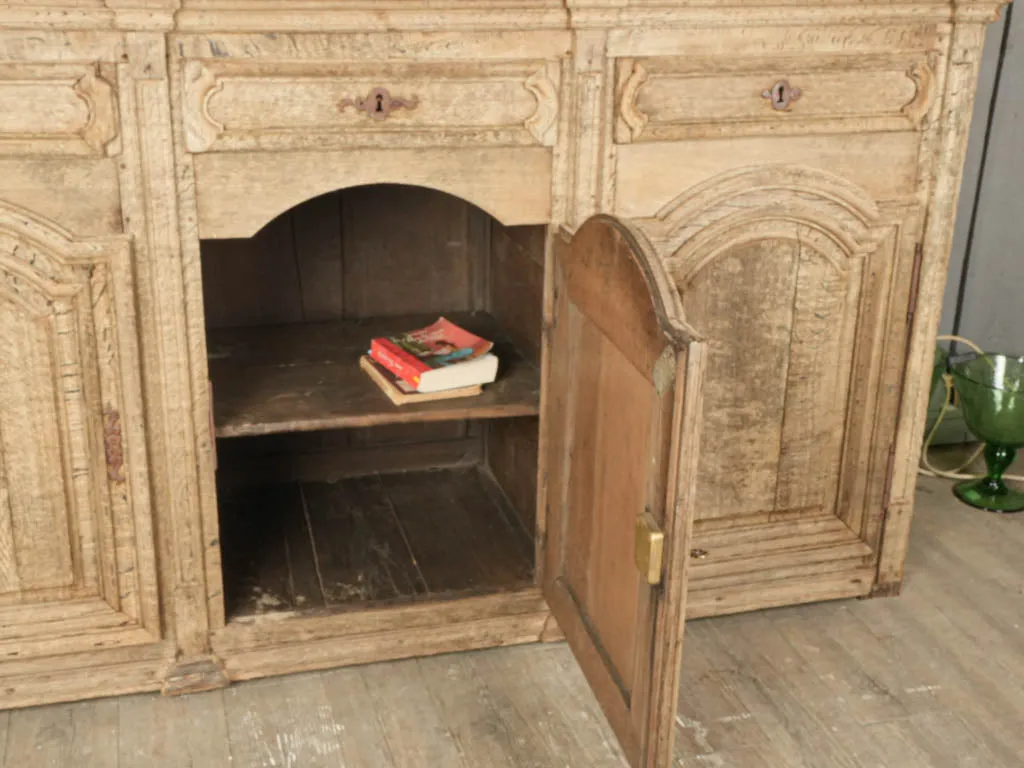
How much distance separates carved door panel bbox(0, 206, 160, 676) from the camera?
204 cm

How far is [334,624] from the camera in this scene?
240 cm

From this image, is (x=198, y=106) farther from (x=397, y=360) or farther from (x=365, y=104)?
(x=397, y=360)

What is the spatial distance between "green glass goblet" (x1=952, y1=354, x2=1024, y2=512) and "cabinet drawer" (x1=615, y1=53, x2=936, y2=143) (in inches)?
37.9

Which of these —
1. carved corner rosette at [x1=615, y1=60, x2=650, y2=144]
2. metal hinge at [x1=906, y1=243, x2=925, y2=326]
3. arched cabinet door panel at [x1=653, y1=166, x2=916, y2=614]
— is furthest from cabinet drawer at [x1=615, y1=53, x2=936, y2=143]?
metal hinge at [x1=906, y1=243, x2=925, y2=326]

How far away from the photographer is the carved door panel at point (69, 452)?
2.04 meters

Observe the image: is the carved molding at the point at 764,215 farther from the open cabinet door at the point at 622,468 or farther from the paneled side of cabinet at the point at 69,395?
the paneled side of cabinet at the point at 69,395

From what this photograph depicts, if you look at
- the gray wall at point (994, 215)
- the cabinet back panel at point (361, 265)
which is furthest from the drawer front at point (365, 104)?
the gray wall at point (994, 215)

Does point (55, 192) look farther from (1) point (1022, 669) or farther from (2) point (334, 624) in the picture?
(1) point (1022, 669)

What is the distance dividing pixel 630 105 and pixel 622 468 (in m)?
0.70

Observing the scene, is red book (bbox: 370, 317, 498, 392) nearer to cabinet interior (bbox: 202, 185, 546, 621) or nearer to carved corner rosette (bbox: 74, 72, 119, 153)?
cabinet interior (bbox: 202, 185, 546, 621)

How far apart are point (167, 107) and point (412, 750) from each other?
4.04ft

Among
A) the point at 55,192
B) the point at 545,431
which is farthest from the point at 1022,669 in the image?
the point at 55,192

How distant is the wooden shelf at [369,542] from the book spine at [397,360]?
1.48ft

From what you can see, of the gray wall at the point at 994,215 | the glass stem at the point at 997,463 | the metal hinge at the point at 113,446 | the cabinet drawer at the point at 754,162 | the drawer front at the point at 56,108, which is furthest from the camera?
the gray wall at the point at 994,215
